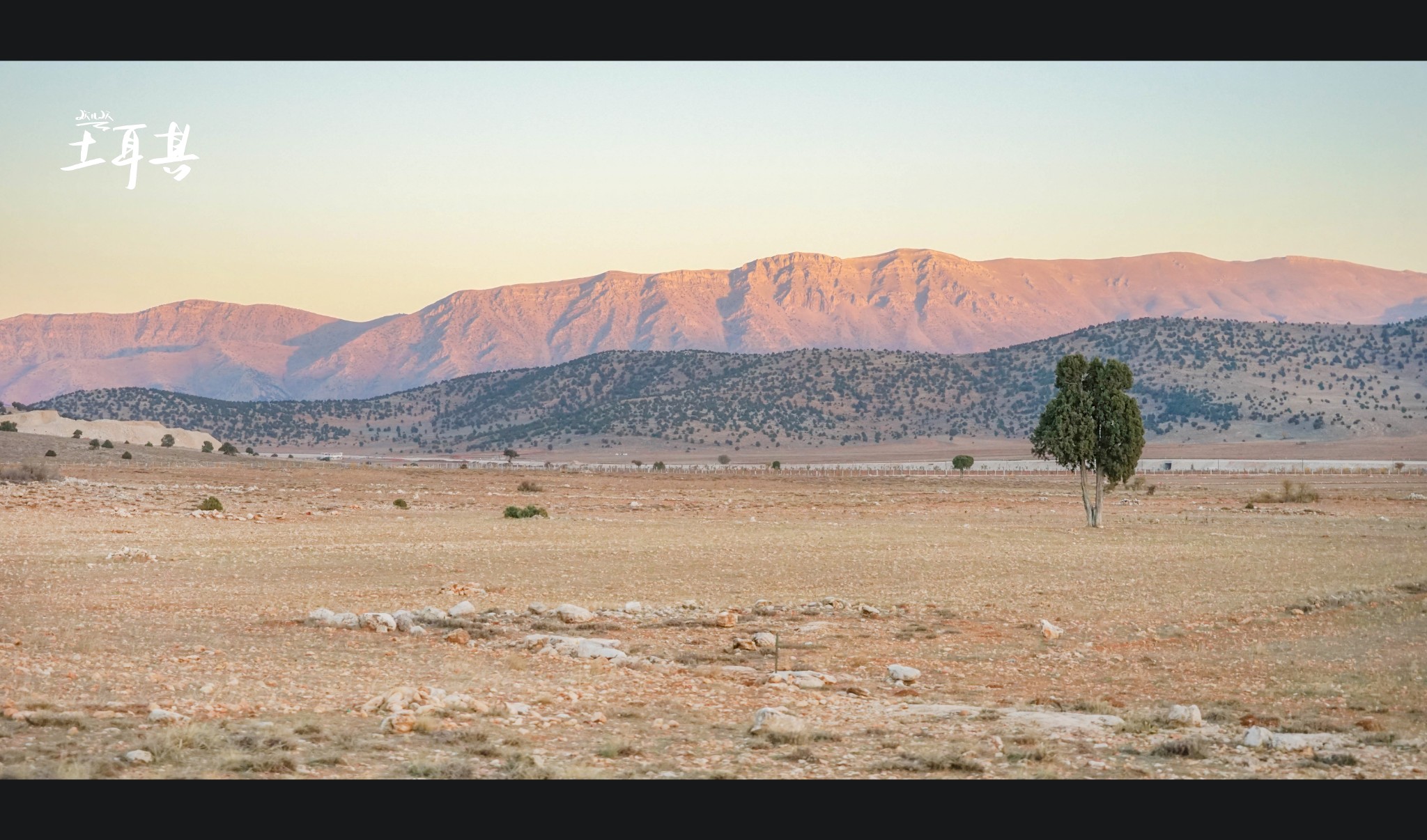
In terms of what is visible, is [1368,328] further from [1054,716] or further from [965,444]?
[1054,716]

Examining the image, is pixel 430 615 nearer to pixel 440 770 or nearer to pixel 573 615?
pixel 573 615

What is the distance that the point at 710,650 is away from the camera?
1667cm

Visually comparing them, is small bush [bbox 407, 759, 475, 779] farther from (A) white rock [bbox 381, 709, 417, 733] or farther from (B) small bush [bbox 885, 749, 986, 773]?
(B) small bush [bbox 885, 749, 986, 773]

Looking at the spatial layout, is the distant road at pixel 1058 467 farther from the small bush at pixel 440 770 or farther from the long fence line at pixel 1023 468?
the small bush at pixel 440 770

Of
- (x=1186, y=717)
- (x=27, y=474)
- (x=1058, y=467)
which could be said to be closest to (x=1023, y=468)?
(x=1058, y=467)

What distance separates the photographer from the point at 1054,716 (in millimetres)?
11883

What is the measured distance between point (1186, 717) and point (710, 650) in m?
6.78

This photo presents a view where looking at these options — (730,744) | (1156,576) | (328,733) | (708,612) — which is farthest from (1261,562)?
(328,733)

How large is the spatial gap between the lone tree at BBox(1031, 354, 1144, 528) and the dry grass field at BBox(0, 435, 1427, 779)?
9.92ft

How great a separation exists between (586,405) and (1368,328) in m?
99.5

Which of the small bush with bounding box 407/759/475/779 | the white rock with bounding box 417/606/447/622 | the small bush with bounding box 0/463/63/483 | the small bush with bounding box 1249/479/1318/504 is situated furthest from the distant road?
the small bush with bounding box 407/759/475/779

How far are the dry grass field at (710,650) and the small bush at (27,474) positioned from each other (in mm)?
10414

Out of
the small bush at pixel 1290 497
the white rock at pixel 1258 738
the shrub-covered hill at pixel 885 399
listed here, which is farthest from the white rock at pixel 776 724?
the shrub-covered hill at pixel 885 399

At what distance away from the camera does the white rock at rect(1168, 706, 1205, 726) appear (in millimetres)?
11516
